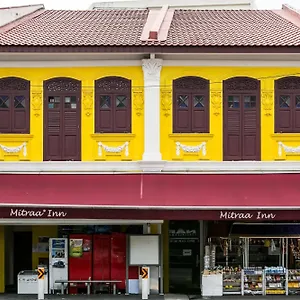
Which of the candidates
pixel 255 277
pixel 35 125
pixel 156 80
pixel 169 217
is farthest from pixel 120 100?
pixel 255 277

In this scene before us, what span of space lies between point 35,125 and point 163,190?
159 inches

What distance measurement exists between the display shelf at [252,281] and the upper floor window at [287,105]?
393 cm

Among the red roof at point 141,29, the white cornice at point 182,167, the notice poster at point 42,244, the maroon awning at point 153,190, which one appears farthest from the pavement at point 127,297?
the red roof at point 141,29

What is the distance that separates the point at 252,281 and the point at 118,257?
373 centimetres

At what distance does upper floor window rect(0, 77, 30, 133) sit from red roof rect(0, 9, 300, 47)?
1.16m

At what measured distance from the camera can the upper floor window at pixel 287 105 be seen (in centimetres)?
1720

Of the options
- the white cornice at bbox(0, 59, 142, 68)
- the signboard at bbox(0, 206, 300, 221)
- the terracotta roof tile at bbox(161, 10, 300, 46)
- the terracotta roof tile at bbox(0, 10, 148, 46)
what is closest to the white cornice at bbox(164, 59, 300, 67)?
the terracotta roof tile at bbox(161, 10, 300, 46)

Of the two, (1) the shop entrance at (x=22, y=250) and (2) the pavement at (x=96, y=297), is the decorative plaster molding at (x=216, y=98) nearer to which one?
(2) the pavement at (x=96, y=297)

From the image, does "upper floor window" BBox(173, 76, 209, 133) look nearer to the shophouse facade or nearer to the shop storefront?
the shophouse facade

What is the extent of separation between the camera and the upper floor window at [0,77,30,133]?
17.3 meters

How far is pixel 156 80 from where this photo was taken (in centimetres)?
1697

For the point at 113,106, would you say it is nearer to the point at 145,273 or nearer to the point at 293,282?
the point at 145,273

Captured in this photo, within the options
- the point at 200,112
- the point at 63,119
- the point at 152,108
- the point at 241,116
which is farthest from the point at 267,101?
the point at 63,119

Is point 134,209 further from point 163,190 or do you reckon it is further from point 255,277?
point 255,277
